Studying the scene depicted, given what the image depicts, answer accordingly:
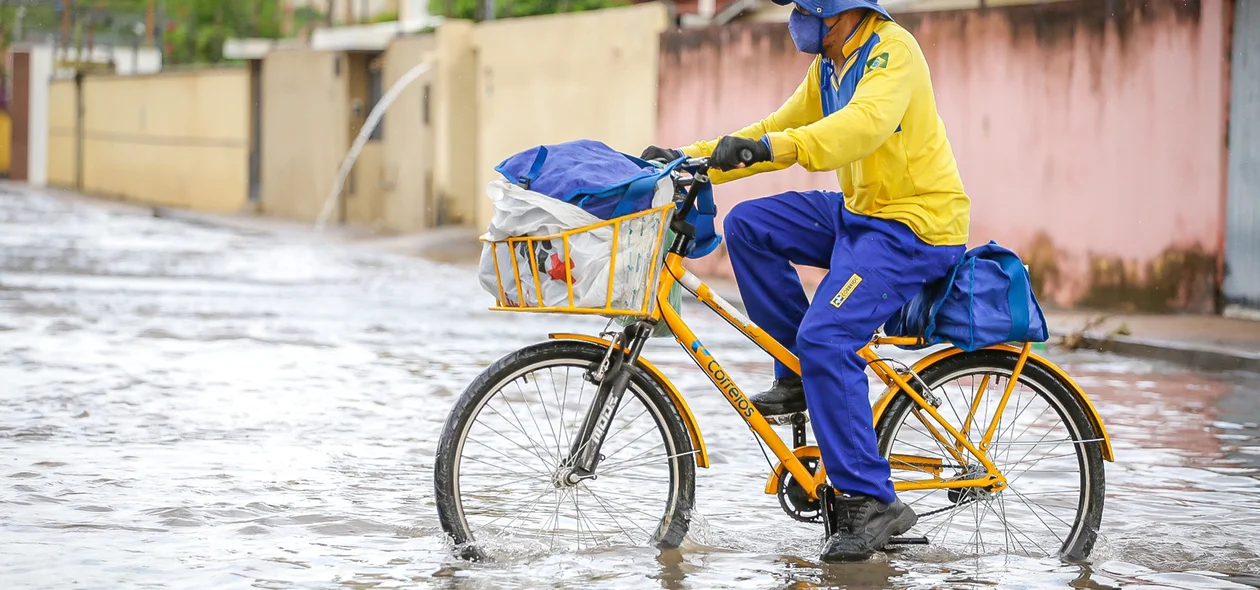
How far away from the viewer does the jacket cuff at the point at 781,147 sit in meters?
4.41

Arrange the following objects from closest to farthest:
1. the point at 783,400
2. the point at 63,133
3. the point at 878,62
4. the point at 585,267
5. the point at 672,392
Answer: the point at 585,267, the point at 878,62, the point at 672,392, the point at 783,400, the point at 63,133

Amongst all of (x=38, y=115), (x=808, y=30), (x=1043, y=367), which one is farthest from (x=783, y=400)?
(x=38, y=115)

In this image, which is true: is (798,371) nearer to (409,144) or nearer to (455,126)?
(455,126)

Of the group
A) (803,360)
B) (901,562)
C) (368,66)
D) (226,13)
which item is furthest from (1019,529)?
(226,13)

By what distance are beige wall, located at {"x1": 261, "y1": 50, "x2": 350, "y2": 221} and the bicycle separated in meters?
23.3

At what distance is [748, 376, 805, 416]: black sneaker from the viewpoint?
16.0ft

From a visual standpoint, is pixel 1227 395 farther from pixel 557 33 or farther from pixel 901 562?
pixel 557 33

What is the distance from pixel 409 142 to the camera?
25.2m

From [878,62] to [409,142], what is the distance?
21.1 meters

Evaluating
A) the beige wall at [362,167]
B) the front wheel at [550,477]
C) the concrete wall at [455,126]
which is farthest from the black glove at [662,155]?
the beige wall at [362,167]

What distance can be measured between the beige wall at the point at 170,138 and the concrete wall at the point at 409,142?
680cm

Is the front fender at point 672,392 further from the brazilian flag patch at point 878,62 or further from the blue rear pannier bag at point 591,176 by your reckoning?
the brazilian flag patch at point 878,62

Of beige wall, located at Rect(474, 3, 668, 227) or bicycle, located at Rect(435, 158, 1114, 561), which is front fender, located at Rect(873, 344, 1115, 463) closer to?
bicycle, located at Rect(435, 158, 1114, 561)

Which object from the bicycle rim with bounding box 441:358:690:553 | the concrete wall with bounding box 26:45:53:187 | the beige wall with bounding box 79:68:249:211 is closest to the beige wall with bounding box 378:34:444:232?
the beige wall with bounding box 79:68:249:211
